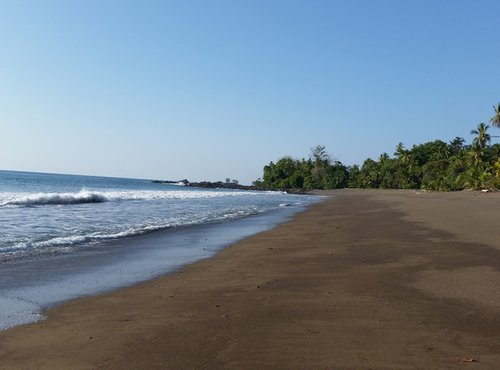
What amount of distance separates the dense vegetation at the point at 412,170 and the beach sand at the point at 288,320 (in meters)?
49.6

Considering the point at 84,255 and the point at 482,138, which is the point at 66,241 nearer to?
the point at 84,255

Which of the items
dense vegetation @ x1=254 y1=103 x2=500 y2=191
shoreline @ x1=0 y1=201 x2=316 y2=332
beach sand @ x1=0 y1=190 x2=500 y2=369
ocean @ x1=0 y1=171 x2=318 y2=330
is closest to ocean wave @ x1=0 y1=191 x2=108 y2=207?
ocean @ x1=0 y1=171 x2=318 y2=330

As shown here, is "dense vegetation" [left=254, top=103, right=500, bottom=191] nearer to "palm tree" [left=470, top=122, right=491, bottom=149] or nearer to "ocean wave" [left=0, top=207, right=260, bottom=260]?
"palm tree" [left=470, top=122, right=491, bottom=149]

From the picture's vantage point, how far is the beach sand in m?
4.00

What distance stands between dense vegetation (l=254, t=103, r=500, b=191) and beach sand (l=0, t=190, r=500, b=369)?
4965cm

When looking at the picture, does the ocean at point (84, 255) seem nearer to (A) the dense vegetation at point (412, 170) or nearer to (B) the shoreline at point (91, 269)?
(B) the shoreline at point (91, 269)

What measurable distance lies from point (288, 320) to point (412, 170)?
8392 centimetres

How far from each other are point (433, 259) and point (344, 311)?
14.3 ft

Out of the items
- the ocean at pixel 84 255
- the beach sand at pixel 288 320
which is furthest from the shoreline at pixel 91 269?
the beach sand at pixel 288 320

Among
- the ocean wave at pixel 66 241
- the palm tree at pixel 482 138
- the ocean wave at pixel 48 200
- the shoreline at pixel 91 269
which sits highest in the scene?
the palm tree at pixel 482 138

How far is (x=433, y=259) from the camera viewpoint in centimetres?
898

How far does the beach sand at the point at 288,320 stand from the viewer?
13.1 feet

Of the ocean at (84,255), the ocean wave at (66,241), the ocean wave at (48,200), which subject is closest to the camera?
the ocean at (84,255)

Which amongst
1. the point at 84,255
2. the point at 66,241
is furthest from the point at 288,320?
the point at 66,241
